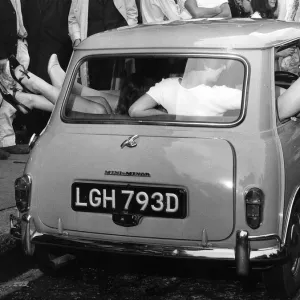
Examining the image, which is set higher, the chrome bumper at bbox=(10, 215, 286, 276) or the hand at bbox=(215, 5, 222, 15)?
the hand at bbox=(215, 5, 222, 15)

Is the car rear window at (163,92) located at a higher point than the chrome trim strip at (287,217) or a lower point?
higher

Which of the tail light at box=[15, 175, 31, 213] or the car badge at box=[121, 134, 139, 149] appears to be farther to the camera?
the tail light at box=[15, 175, 31, 213]

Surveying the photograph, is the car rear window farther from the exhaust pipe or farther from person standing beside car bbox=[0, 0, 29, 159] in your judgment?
person standing beside car bbox=[0, 0, 29, 159]

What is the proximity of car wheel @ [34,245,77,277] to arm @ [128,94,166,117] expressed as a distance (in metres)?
1.07

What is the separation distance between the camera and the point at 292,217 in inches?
229

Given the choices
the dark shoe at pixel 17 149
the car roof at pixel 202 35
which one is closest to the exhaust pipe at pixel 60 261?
the car roof at pixel 202 35

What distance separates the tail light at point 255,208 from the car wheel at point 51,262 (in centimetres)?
140

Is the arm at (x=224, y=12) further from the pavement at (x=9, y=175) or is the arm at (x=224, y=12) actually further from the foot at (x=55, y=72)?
the foot at (x=55, y=72)

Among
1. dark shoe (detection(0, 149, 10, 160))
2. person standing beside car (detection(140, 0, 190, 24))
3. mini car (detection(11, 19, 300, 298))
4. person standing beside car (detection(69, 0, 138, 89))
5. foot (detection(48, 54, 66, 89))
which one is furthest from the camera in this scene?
person standing beside car (detection(140, 0, 190, 24))

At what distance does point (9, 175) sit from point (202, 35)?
4.44 m

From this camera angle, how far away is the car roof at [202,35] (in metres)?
5.93

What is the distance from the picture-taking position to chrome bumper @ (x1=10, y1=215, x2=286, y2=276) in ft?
17.8

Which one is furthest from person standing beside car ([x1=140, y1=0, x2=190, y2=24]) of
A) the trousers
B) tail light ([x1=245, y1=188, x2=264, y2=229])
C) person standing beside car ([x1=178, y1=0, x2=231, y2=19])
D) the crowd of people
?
tail light ([x1=245, y1=188, x2=264, y2=229])

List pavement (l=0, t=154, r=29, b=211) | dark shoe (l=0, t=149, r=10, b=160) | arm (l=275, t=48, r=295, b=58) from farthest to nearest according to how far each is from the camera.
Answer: dark shoe (l=0, t=149, r=10, b=160)
pavement (l=0, t=154, r=29, b=211)
arm (l=275, t=48, r=295, b=58)
